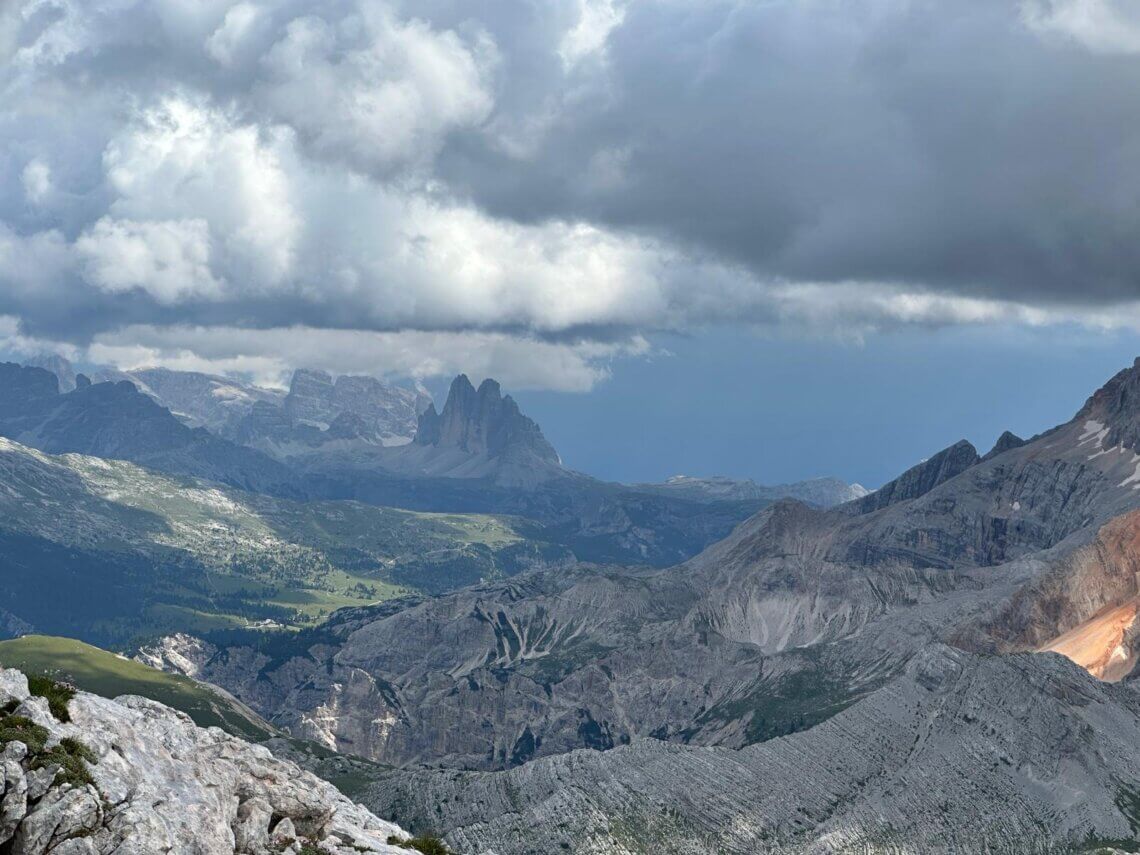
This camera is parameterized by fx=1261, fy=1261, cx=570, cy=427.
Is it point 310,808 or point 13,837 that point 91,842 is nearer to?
point 13,837

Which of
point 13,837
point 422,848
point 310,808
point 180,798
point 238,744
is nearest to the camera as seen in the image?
point 13,837

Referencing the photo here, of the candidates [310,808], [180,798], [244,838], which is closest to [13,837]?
[180,798]

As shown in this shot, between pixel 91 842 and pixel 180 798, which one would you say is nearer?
pixel 91 842

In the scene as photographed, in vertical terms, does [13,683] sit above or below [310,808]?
above

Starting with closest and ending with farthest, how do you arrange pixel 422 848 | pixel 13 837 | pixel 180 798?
pixel 13 837, pixel 180 798, pixel 422 848

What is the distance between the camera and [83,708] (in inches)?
3696

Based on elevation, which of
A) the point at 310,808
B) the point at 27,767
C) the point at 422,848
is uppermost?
the point at 27,767

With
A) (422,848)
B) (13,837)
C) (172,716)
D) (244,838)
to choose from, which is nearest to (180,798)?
(244,838)

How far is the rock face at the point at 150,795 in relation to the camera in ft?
257

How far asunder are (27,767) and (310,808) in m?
29.4

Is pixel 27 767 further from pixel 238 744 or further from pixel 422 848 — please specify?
pixel 422 848

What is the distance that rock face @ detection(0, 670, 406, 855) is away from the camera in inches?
3081

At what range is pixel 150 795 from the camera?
86.3m

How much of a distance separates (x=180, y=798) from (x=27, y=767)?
482 inches
